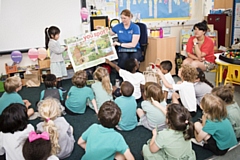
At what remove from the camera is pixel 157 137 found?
198 cm

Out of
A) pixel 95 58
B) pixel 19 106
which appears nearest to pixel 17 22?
pixel 95 58

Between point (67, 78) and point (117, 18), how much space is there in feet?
4.84

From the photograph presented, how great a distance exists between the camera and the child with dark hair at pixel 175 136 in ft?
6.22

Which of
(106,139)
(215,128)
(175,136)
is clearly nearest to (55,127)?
(106,139)

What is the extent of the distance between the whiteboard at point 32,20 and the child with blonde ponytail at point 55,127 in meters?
2.59

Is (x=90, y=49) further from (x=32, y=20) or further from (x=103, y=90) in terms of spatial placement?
(x=103, y=90)

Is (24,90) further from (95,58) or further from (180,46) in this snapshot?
(180,46)

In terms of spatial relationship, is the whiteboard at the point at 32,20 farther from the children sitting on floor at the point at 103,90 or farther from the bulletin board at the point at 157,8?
the children sitting on floor at the point at 103,90

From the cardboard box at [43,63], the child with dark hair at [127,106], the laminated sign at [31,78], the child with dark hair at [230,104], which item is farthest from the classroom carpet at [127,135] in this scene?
the cardboard box at [43,63]

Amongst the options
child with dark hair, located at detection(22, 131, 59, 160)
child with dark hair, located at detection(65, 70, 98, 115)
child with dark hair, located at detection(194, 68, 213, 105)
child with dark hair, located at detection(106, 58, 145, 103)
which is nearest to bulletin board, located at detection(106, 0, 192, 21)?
child with dark hair, located at detection(106, 58, 145, 103)

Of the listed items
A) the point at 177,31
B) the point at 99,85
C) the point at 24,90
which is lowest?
the point at 24,90

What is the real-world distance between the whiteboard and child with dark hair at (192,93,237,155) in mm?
3188

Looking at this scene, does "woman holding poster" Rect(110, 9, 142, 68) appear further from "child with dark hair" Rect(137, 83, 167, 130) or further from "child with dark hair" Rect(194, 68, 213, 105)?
"child with dark hair" Rect(137, 83, 167, 130)

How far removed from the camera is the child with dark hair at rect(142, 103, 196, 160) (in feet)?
→ 6.22
